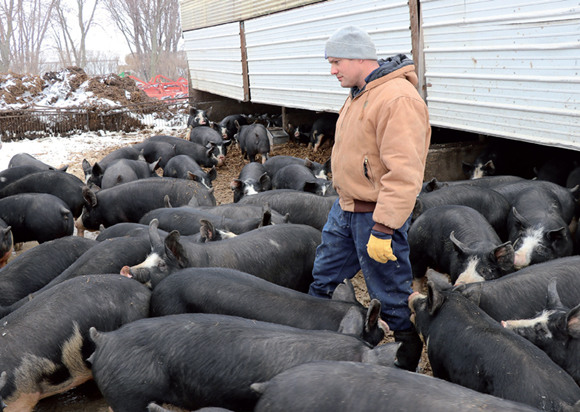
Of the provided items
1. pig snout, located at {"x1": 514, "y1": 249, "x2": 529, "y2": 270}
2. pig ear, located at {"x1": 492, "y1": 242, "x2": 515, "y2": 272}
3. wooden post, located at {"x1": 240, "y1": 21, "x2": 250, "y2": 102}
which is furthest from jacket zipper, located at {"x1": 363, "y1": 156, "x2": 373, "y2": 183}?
wooden post, located at {"x1": 240, "y1": 21, "x2": 250, "y2": 102}

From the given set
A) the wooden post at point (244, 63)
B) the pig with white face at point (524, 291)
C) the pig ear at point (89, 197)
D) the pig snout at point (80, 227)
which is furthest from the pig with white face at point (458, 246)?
the wooden post at point (244, 63)

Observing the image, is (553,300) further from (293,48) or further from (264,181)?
(293,48)

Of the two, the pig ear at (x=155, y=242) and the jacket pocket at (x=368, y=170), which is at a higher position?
the jacket pocket at (x=368, y=170)

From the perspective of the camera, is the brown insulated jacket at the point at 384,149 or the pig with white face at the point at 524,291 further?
the pig with white face at the point at 524,291

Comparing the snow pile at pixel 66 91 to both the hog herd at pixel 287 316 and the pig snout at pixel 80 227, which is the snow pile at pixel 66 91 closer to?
the pig snout at pixel 80 227

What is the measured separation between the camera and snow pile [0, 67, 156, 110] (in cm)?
1567

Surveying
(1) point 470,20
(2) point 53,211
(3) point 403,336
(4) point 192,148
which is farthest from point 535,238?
(4) point 192,148

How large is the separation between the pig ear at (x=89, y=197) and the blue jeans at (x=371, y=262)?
154 inches

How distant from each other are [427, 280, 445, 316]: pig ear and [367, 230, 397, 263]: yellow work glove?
0.29m

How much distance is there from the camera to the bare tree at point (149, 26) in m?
33.9

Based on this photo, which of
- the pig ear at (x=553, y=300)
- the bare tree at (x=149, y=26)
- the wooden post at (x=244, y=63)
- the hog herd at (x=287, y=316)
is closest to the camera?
the hog herd at (x=287, y=316)

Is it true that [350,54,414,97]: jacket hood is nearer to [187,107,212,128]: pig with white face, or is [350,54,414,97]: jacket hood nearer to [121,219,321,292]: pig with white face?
[121,219,321,292]: pig with white face

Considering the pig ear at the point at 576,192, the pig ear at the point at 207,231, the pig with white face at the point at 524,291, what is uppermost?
the pig ear at the point at 207,231

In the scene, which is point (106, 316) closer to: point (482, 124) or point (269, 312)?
point (269, 312)
